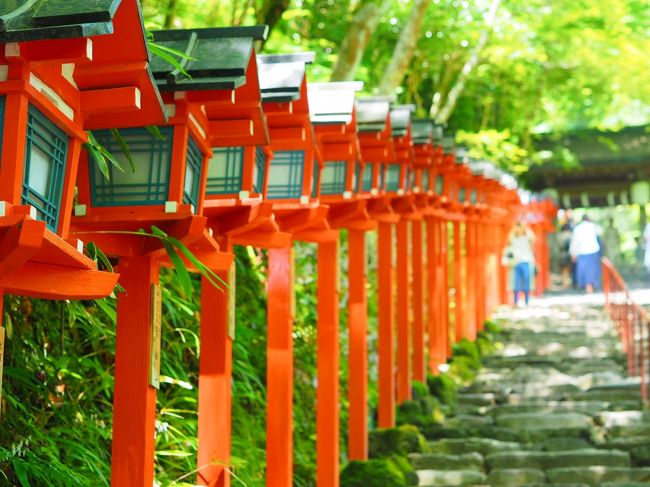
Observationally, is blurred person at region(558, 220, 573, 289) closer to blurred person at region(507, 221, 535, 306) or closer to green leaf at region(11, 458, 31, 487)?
blurred person at region(507, 221, 535, 306)

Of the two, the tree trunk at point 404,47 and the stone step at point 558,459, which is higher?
the tree trunk at point 404,47

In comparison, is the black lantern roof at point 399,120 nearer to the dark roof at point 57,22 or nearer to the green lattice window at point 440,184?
the green lattice window at point 440,184

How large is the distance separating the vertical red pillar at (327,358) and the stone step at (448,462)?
2615 mm

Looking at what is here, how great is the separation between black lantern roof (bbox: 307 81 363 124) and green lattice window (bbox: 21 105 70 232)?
147 inches

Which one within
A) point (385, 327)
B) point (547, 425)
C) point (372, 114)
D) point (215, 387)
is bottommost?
point (547, 425)

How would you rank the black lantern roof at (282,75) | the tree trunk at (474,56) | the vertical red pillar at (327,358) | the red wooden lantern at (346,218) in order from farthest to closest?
the tree trunk at (474,56) < the vertical red pillar at (327,358) < the red wooden lantern at (346,218) < the black lantern roof at (282,75)

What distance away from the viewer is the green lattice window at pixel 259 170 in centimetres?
596

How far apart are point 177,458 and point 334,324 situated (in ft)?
7.59

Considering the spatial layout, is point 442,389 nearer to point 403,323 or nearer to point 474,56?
point 403,323

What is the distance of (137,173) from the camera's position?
15.2ft

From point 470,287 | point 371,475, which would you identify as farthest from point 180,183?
point 470,287

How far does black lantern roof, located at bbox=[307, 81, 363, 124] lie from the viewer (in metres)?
7.27

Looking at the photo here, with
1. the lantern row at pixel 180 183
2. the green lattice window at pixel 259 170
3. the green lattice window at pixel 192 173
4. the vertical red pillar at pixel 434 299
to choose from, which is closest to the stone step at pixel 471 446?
the lantern row at pixel 180 183

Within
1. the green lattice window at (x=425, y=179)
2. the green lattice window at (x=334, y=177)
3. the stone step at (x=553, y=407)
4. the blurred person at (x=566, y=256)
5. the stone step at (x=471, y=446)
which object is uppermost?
the blurred person at (x=566, y=256)
